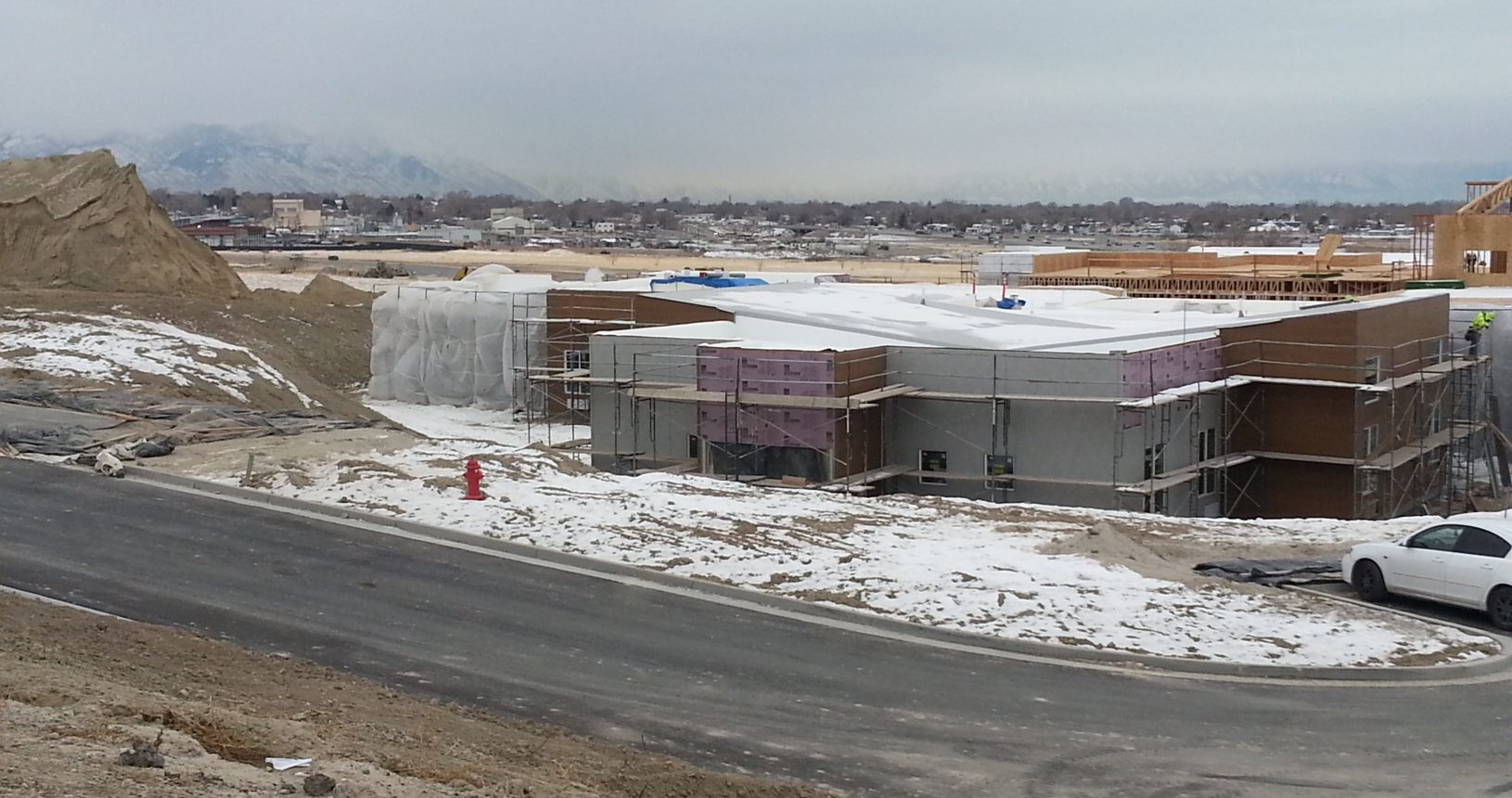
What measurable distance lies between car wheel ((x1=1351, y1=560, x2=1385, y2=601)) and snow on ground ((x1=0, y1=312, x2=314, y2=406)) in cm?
2703

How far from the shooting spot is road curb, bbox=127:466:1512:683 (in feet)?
47.8

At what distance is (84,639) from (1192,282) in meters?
43.2

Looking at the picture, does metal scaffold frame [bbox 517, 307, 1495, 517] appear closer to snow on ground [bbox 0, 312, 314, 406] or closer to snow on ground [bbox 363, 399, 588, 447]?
snow on ground [bbox 363, 399, 588, 447]

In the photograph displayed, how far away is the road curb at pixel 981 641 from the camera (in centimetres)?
1456

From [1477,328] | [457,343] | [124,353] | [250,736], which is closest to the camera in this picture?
[250,736]

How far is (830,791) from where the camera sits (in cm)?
1090

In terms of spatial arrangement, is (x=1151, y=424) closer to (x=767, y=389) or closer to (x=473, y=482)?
(x=767, y=389)

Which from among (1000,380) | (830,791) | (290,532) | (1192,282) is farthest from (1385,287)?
(830,791)

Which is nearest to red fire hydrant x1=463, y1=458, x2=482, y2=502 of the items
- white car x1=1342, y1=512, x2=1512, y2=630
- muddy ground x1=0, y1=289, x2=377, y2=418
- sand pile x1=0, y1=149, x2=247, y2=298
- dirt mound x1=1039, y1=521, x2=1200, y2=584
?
dirt mound x1=1039, y1=521, x2=1200, y2=584

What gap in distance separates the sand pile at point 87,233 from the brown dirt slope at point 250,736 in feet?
131

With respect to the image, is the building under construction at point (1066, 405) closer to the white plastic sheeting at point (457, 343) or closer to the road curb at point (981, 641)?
the road curb at point (981, 641)

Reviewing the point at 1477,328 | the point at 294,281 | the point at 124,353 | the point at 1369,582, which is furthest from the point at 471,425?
the point at 294,281

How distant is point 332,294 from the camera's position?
214 feet

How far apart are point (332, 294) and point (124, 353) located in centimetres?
2772
